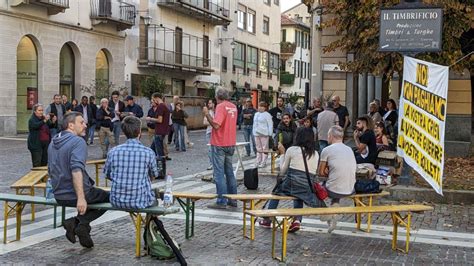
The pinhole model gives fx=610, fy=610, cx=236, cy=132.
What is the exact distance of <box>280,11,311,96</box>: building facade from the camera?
60.5 m

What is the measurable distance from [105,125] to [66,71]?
46.4 feet

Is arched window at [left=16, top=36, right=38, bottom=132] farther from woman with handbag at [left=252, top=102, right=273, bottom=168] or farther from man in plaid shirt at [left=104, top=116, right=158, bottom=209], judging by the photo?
man in plaid shirt at [left=104, top=116, right=158, bottom=209]

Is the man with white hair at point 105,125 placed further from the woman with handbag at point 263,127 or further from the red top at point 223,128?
→ the red top at point 223,128

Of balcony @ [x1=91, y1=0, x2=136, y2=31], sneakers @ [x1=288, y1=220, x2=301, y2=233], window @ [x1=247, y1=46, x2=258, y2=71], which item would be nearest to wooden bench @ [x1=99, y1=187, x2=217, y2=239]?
sneakers @ [x1=288, y1=220, x2=301, y2=233]

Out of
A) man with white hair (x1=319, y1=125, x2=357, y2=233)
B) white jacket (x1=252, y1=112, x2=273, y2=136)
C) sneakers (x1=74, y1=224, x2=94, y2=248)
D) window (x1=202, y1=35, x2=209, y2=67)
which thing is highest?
window (x1=202, y1=35, x2=209, y2=67)

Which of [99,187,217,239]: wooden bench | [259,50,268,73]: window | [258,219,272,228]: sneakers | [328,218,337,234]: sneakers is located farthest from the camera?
[259,50,268,73]: window

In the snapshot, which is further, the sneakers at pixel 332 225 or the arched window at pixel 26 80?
the arched window at pixel 26 80

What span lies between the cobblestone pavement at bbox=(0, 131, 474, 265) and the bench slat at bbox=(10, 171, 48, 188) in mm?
500

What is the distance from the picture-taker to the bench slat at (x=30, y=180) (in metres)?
8.21

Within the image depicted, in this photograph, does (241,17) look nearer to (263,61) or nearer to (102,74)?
(263,61)

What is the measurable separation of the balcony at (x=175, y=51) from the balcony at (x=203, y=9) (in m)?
1.39

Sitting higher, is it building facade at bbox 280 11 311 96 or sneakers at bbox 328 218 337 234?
building facade at bbox 280 11 311 96

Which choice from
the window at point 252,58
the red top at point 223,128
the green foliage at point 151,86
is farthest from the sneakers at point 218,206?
the window at point 252,58

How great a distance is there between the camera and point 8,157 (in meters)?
16.1
